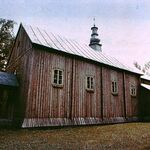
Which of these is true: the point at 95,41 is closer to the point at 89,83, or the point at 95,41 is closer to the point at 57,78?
the point at 89,83

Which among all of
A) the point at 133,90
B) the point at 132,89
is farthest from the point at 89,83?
the point at 133,90

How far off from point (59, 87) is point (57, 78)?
2.07 ft

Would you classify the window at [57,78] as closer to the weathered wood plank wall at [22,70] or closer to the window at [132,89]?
the weathered wood plank wall at [22,70]

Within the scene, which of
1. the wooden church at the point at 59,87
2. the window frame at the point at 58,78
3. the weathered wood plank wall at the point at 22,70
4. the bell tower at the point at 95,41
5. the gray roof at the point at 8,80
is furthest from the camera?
the bell tower at the point at 95,41

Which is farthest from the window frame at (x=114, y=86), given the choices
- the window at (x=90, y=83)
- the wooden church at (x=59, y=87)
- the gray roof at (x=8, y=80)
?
the gray roof at (x=8, y=80)

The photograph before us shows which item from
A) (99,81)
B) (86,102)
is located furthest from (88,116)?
(99,81)

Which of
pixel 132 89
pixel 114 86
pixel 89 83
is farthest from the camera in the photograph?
pixel 132 89

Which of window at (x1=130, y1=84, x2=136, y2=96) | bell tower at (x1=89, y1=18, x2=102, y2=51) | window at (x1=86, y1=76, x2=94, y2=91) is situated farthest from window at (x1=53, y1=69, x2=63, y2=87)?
bell tower at (x1=89, y1=18, x2=102, y2=51)

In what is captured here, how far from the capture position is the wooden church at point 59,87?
12391 mm

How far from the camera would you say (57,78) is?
44.4 ft

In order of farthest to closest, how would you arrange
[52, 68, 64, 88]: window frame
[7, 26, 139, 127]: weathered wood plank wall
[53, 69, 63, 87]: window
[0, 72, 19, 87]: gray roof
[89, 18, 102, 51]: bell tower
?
[89, 18, 102, 51]: bell tower < [53, 69, 63, 87]: window < [52, 68, 64, 88]: window frame < [0, 72, 19, 87]: gray roof < [7, 26, 139, 127]: weathered wood plank wall

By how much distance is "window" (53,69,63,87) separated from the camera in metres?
13.4

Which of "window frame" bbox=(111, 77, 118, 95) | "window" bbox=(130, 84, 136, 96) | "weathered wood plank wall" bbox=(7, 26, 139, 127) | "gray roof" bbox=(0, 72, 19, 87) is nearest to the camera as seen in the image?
"weathered wood plank wall" bbox=(7, 26, 139, 127)

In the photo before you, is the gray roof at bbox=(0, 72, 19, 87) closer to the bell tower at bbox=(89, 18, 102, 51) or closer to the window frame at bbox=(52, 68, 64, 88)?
the window frame at bbox=(52, 68, 64, 88)
